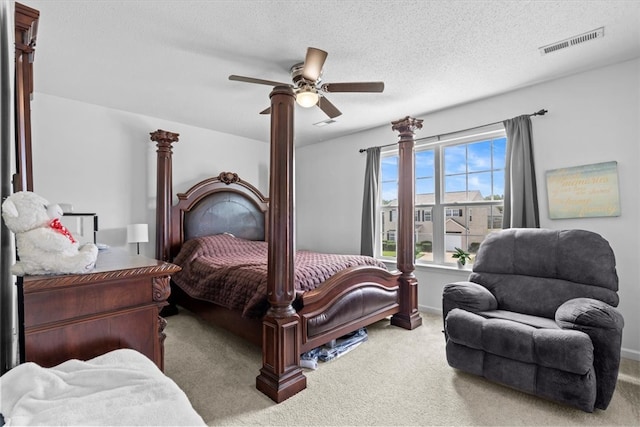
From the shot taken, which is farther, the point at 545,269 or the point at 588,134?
the point at 588,134

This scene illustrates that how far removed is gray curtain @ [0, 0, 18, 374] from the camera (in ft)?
3.87

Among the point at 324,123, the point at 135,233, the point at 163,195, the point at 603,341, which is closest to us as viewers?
the point at 603,341

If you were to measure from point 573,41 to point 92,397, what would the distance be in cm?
349

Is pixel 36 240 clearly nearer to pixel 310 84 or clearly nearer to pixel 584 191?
pixel 310 84

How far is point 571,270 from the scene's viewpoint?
2369mm

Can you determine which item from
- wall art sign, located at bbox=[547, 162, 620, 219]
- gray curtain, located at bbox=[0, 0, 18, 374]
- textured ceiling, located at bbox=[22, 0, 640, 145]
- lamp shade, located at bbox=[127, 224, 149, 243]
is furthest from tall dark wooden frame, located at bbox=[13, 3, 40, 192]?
wall art sign, located at bbox=[547, 162, 620, 219]

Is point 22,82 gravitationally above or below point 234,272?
above

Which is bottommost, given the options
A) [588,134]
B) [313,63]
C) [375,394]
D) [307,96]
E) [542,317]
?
[375,394]

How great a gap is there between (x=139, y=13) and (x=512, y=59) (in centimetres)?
290

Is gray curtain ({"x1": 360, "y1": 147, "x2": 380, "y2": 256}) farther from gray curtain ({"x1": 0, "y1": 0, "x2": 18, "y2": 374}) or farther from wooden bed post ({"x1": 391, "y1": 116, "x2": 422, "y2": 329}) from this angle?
gray curtain ({"x1": 0, "y1": 0, "x2": 18, "y2": 374})

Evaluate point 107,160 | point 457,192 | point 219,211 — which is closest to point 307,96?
point 457,192

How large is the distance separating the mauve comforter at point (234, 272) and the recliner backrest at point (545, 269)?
1132 millimetres

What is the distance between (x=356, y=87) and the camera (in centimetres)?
246

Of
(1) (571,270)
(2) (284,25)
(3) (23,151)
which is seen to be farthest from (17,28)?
(1) (571,270)
